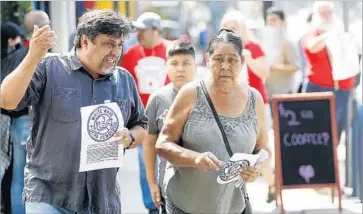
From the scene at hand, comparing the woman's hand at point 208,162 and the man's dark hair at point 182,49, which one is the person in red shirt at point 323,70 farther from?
the woman's hand at point 208,162

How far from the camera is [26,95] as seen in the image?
383cm

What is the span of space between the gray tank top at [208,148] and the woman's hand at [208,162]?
0.16 m

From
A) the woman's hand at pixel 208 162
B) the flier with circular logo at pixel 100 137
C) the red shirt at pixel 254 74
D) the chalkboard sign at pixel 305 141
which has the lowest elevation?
the chalkboard sign at pixel 305 141

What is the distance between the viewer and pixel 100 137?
401 centimetres

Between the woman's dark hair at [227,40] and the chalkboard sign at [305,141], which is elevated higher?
the woman's dark hair at [227,40]

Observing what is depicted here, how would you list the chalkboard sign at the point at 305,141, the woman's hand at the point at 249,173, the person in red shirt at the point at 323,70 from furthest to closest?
the person in red shirt at the point at 323,70 → the chalkboard sign at the point at 305,141 → the woman's hand at the point at 249,173

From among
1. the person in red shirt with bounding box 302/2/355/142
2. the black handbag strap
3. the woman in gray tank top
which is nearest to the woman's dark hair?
the woman in gray tank top

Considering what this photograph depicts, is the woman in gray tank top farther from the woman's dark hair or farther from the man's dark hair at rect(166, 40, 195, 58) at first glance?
the man's dark hair at rect(166, 40, 195, 58)

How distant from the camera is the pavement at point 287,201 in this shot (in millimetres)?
7766

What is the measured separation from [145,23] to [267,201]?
2090 millimetres

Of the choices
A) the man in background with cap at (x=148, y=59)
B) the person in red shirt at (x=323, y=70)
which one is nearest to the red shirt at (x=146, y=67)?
the man in background with cap at (x=148, y=59)

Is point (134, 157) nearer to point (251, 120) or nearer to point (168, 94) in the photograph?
point (168, 94)

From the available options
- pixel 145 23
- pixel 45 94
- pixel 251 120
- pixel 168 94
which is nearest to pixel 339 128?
pixel 145 23

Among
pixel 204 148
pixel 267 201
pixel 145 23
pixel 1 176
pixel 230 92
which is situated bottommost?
pixel 267 201
